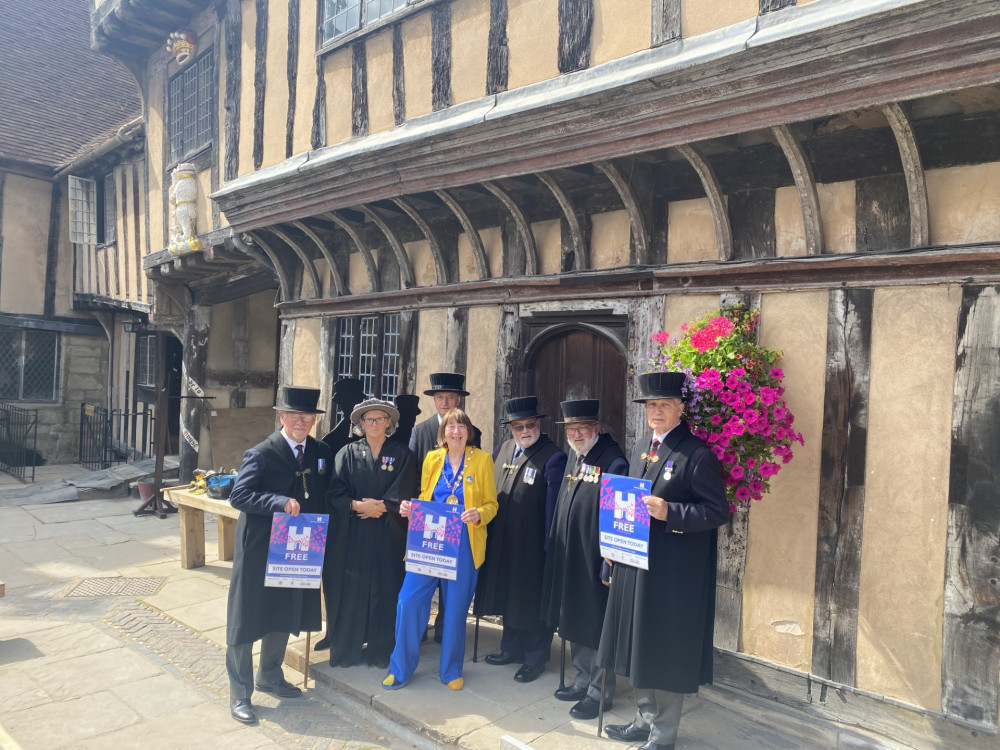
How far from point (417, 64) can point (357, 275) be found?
2582mm

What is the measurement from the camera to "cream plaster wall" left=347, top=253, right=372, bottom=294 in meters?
7.80

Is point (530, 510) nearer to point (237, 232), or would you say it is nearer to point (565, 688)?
point (565, 688)

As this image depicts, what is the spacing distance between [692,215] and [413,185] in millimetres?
2329

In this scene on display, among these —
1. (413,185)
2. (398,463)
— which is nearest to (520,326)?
(413,185)

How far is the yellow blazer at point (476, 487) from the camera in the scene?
438 cm

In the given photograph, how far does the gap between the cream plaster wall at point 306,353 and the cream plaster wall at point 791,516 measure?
18.3 ft

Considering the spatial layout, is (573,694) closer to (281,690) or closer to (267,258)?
(281,690)

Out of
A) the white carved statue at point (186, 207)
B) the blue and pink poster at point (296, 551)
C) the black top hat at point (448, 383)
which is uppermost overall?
the white carved statue at point (186, 207)

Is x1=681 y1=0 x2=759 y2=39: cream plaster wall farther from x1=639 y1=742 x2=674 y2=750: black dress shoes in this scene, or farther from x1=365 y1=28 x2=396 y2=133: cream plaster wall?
x1=639 y1=742 x2=674 y2=750: black dress shoes

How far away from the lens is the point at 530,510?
455cm

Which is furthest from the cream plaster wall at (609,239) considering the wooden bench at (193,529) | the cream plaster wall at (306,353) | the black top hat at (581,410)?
the wooden bench at (193,529)

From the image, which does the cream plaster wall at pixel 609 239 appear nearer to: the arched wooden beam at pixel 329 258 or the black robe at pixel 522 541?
the black robe at pixel 522 541

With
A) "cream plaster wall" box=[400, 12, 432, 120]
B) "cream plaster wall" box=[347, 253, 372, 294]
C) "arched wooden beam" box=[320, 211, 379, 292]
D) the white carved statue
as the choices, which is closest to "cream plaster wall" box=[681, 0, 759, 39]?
"cream plaster wall" box=[400, 12, 432, 120]

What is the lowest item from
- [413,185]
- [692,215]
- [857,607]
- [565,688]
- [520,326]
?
[565,688]
